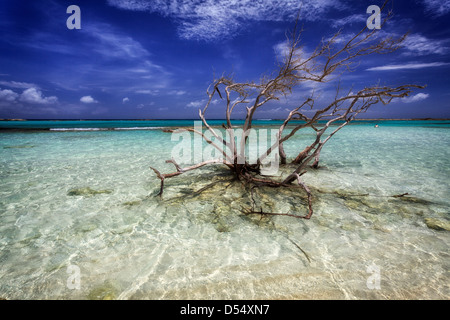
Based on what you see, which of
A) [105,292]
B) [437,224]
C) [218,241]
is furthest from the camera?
[437,224]

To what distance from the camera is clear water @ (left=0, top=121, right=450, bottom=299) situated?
82.0 inches

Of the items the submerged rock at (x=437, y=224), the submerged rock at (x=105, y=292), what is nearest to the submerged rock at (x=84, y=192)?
the submerged rock at (x=105, y=292)

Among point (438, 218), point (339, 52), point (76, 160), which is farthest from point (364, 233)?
point (76, 160)

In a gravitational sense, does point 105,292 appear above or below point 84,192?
below

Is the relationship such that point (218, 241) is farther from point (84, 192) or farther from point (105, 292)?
point (84, 192)

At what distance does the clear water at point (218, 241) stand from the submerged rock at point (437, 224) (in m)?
0.07

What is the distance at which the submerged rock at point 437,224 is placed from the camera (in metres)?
→ 3.09

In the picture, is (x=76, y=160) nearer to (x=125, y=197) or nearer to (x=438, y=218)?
(x=125, y=197)

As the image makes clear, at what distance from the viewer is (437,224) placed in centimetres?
320

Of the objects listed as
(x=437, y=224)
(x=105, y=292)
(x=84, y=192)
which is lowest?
(x=105, y=292)

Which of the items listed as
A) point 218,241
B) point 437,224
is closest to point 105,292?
point 218,241

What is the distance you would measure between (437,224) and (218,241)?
11.0 feet

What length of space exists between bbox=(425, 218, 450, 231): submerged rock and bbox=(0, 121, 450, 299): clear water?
7 centimetres

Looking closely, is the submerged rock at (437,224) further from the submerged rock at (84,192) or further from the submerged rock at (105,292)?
the submerged rock at (84,192)
